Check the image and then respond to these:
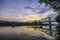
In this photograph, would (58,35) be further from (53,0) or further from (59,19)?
(53,0)

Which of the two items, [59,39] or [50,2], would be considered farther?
[59,39]

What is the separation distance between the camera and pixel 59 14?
13.1 meters

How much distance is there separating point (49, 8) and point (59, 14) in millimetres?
981

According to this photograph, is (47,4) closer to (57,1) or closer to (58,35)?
(57,1)

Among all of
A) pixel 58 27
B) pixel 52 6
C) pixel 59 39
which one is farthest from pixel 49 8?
pixel 59 39

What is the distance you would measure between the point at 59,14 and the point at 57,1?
122cm

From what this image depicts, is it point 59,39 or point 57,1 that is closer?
point 57,1

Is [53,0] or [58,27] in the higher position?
[53,0]

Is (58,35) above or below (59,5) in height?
below

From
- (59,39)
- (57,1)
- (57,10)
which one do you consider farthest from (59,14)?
(59,39)

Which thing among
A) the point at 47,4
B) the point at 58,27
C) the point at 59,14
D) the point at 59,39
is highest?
the point at 47,4

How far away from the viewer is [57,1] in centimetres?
1253

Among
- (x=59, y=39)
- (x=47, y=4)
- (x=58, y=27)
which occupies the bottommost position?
(x=59, y=39)

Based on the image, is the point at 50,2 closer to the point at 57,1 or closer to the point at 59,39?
the point at 57,1
